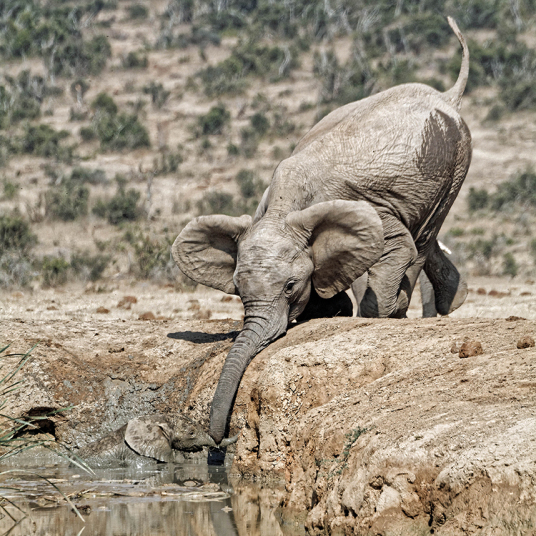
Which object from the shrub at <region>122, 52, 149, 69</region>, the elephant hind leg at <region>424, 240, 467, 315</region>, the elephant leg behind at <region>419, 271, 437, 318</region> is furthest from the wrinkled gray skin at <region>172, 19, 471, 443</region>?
the shrub at <region>122, 52, 149, 69</region>

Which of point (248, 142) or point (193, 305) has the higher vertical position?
point (193, 305)

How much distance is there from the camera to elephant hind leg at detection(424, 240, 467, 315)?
32.6 ft

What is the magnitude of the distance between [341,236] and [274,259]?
2.35 feet

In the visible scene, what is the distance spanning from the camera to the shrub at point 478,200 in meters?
27.5

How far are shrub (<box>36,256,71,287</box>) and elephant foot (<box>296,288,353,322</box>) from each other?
9502mm

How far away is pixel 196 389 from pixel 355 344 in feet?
5.39

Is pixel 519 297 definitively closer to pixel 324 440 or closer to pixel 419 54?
pixel 324 440

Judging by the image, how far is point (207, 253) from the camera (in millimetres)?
7652

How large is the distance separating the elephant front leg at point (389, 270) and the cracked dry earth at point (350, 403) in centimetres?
99

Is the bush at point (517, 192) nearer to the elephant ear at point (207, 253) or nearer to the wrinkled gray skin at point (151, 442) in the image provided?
the elephant ear at point (207, 253)

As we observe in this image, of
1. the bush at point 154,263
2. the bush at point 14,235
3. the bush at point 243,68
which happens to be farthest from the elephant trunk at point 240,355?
the bush at point 243,68

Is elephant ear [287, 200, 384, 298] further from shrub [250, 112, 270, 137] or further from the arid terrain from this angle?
shrub [250, 112, 270, 137]

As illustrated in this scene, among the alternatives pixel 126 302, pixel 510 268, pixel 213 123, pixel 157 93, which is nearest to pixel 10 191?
pixel 213 123

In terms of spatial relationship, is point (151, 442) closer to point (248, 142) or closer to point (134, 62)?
point (248, 142)
